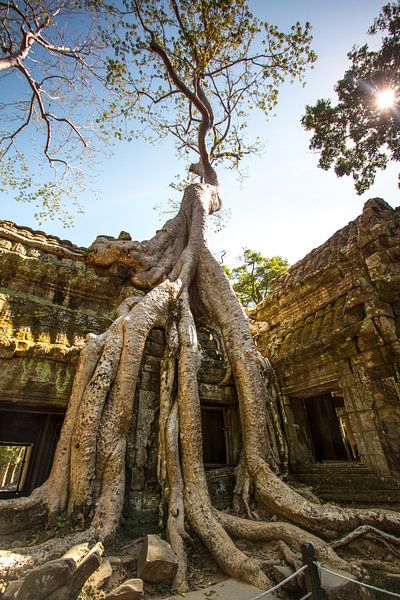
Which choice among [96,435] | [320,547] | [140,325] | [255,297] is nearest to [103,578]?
[96,435]

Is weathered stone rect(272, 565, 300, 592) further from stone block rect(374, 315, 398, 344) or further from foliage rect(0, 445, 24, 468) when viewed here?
foliage rect(0, 445, 24, 468)

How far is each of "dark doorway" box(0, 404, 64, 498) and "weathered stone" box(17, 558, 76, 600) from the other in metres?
2.16

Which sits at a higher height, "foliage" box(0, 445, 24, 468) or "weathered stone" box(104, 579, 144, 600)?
"foliage" box(0, 445, 24, 468)

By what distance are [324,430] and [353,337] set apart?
7.39 ft

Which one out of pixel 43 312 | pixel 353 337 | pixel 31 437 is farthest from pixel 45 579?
pixel 31 437

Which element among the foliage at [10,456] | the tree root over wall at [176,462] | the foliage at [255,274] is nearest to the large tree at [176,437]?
the tree root over wall at [176,462]

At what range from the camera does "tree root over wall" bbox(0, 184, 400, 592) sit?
2312mm

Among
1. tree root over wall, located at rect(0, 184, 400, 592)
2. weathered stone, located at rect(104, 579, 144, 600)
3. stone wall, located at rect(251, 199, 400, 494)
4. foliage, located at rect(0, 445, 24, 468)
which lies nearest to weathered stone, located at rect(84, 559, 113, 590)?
weathered stone, located at rect(104, 579, 144, 600)

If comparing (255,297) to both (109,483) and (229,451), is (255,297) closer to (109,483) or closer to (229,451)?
(229,451)

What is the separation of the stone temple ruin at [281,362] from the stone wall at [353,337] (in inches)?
0.5

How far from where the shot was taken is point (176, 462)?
2955 millimetres

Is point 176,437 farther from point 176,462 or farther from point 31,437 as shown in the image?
point 31,437

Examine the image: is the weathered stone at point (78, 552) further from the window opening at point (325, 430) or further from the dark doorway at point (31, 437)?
the window opening at point (325, 430)

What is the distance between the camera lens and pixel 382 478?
2.98 metres
